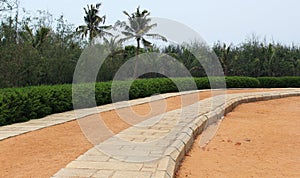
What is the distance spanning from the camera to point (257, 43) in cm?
2167

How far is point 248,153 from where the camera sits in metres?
3.90

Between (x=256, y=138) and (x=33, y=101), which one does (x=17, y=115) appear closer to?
(x=33, y=101)

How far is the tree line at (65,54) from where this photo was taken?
7.38 metres

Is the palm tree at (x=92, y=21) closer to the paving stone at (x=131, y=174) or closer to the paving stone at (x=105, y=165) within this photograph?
the paving stone at (x=105, y=165)

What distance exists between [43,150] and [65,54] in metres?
5.83

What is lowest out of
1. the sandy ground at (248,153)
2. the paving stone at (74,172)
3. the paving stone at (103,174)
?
the sandy ground at (248,153)

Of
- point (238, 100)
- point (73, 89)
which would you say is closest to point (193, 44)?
point (238, 100)

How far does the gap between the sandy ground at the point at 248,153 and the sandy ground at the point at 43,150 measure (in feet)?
4.38

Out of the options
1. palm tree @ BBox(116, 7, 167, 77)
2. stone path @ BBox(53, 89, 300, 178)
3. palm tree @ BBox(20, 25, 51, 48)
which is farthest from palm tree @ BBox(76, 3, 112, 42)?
stone path @ BBox(53, 89, 300, 178)

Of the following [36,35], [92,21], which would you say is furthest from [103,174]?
[92,21]

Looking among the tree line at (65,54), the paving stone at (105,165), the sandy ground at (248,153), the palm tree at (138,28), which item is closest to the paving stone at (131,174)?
the paving stone at (105,165)

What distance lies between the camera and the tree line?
7.38 meters

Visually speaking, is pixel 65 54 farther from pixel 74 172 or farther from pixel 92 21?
pixel 92 21

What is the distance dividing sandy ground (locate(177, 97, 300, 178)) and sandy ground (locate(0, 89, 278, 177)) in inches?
52.5
